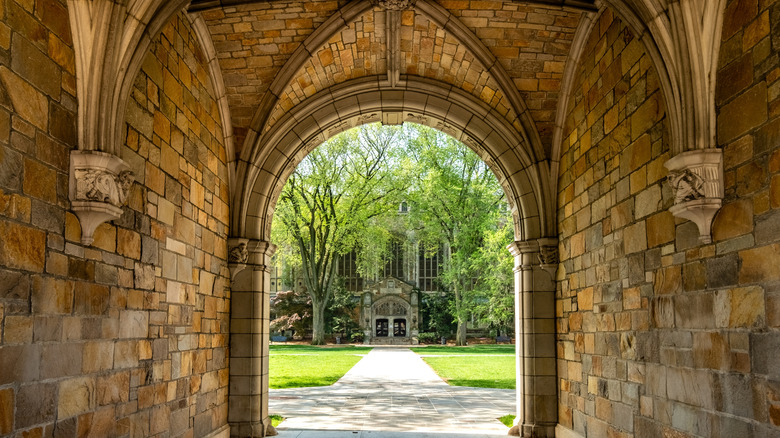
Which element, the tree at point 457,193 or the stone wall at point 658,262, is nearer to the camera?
the stone wall at point 658,262

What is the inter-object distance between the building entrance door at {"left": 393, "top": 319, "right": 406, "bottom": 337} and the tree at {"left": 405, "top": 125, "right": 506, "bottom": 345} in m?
9.02

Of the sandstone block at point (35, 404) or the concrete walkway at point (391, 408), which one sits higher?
the sandstone block at point (35, 404)

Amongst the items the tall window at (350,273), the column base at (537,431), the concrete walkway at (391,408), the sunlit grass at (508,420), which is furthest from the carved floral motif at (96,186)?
the tall window at (350,273)

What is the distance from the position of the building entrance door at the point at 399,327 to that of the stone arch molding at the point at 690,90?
32.8 metres

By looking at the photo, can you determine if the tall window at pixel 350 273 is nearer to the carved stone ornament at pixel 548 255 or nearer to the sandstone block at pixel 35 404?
the carved stone ornament at pixel 548 255

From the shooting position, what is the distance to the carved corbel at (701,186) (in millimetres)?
3791

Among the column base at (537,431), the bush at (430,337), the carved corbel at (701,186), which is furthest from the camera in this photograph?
the bush at (430,337)

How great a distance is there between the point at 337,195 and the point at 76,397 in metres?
21.9

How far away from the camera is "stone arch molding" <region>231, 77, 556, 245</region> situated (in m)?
7.77

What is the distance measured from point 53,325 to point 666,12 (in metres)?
4.29

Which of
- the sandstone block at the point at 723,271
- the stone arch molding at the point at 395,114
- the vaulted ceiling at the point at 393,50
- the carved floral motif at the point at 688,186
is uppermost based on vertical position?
the vaulted ceiling at the point at 393,50

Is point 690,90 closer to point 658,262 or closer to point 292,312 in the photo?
point 658,262

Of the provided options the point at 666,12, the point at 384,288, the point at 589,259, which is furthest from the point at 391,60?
the point at 384,288

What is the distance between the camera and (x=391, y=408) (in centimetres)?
1000
